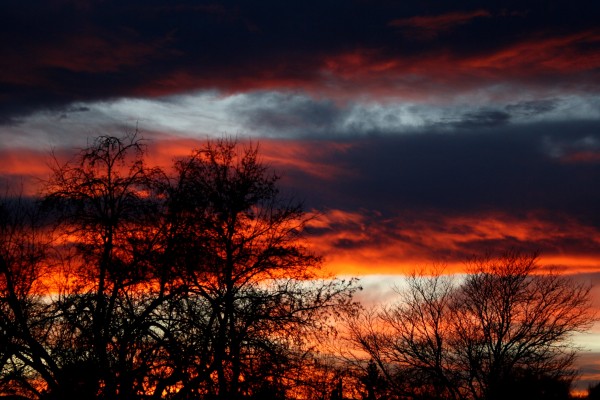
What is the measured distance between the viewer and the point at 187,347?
64.5 feet

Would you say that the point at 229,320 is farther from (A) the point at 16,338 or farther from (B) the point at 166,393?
(A) the point at 16,338

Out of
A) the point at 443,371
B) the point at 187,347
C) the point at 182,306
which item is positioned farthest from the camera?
the point at 443,371

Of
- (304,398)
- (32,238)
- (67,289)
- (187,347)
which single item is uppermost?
(32,238)

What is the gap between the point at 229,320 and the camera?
22078mm

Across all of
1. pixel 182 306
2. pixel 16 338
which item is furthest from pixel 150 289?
pixel 16 338

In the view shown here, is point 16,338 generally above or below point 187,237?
below

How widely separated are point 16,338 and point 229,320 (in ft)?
20.5

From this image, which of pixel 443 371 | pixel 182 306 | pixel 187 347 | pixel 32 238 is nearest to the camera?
pixel 187 347

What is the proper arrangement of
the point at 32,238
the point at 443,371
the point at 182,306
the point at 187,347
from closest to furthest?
the point at 187,347 → the point at 182,306 → the point at 32,238 → the point at 443,371

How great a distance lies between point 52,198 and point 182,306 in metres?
5.26

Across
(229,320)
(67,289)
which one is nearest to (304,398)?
(229,320)

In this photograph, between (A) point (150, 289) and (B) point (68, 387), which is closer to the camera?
(B) point (68, 387)

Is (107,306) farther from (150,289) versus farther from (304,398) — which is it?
(304,398)

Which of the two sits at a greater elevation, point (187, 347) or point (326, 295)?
point (326, 295)
